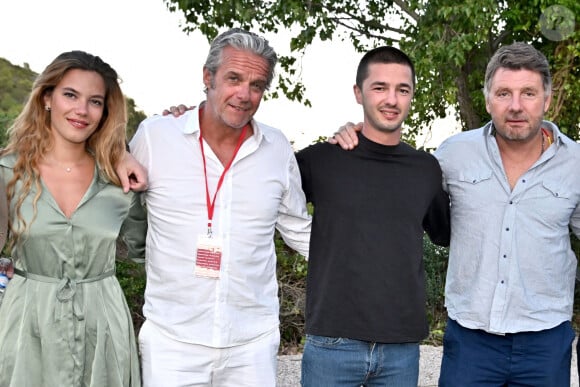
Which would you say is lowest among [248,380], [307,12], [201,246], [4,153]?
[248,380]

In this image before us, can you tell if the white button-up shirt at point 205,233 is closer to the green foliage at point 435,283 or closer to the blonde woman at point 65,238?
the blonde woman at point 65,238

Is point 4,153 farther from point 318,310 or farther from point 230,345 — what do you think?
point 318,310

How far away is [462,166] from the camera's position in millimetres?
3680

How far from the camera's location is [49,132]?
3.31 m

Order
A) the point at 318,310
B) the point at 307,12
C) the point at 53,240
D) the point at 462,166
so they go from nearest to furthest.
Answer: the point at 53,240
the point at 318,310
the point at 462,166
the point at 307,12

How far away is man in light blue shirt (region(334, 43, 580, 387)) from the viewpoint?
3473 mm

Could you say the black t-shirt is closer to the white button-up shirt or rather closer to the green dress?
the white button-up shirt

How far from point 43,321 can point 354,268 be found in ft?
3.99

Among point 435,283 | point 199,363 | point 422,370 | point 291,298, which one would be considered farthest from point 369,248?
point 435,283

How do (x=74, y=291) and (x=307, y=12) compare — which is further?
(x=307, y=12)

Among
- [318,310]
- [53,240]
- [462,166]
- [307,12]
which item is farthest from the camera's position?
[307,12]

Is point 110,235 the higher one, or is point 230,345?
point 110,235

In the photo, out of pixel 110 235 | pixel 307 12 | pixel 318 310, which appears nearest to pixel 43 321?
pixel 110 235

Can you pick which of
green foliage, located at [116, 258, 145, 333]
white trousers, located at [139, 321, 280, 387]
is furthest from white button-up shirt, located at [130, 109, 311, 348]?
green foliage, located at [116, 258, 145, 333]
